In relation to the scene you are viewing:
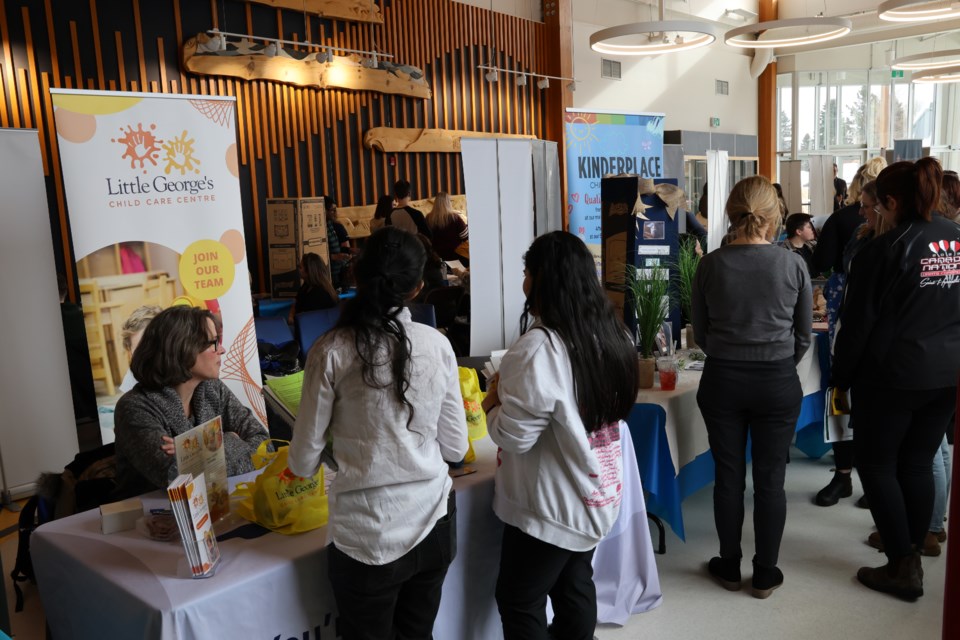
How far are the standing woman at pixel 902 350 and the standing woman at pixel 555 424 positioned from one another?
1201mm

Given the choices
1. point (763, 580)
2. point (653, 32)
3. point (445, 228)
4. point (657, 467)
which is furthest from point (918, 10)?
point (763, 580)

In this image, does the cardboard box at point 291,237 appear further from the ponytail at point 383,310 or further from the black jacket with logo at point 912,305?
the ponytail at point 383,310

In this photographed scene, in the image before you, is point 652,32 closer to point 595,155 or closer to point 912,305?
point 595,155

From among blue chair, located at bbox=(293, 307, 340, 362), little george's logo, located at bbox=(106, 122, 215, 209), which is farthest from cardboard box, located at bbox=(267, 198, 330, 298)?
little george's logo, located at bbox=(106, 122, 215, 209)

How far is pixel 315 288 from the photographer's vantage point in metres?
5.30

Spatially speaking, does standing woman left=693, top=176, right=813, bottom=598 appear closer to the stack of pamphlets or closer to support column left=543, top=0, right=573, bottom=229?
the stack of pamphlets

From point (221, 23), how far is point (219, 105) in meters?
4.32

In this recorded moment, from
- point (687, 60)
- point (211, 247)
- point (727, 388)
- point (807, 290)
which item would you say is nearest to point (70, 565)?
point (211, 247)

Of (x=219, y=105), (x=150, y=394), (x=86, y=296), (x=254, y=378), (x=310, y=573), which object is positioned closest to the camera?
(x=310, y=573)

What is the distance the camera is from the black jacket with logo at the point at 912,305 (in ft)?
8.73

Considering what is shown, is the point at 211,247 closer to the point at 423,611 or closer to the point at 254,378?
the point at 254,378

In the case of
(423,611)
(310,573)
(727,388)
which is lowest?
(423,611)

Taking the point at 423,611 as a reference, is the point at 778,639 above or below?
below

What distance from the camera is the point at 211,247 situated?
3.48 m
